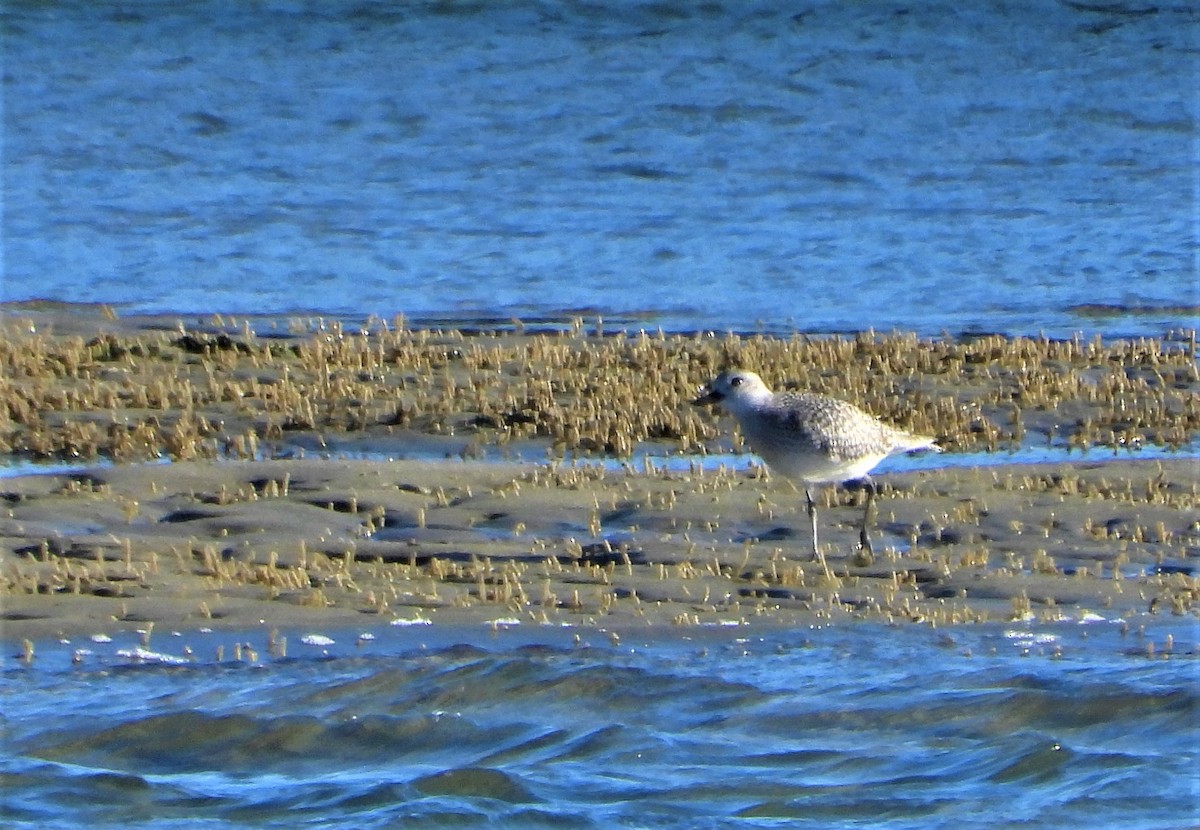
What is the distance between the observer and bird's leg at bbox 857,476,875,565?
10.8 meters

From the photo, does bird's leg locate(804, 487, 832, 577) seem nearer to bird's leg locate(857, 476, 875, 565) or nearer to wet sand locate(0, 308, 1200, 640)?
wet sand locate(0, 308, 1200, 640)

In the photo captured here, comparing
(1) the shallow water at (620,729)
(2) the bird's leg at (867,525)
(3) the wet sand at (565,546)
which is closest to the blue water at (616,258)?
(1) the shallow water at (620,729)

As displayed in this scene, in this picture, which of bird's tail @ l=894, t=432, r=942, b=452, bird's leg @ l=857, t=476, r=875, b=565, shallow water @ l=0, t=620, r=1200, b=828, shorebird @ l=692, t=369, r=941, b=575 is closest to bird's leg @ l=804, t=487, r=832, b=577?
shorebird @ l=692, t=369, r=941, b=575

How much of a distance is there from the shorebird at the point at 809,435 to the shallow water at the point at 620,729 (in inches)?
61.9

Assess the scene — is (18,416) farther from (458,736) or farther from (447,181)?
(447,181)

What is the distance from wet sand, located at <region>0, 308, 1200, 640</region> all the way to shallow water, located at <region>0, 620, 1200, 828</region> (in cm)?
44

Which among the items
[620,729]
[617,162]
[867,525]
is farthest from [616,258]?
[620,729]

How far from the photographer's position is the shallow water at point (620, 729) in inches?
313

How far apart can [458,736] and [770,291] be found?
51.3ft

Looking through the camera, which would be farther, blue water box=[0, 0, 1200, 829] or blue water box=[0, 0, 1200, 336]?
blue water box=[0, 0, 1200, 336]

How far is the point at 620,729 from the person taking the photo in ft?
28.3

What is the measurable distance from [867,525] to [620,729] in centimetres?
330

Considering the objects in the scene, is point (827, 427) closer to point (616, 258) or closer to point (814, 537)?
point (814, 537)

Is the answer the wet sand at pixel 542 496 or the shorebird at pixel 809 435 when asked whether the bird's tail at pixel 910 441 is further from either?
the wet sand at pixel 542 496
